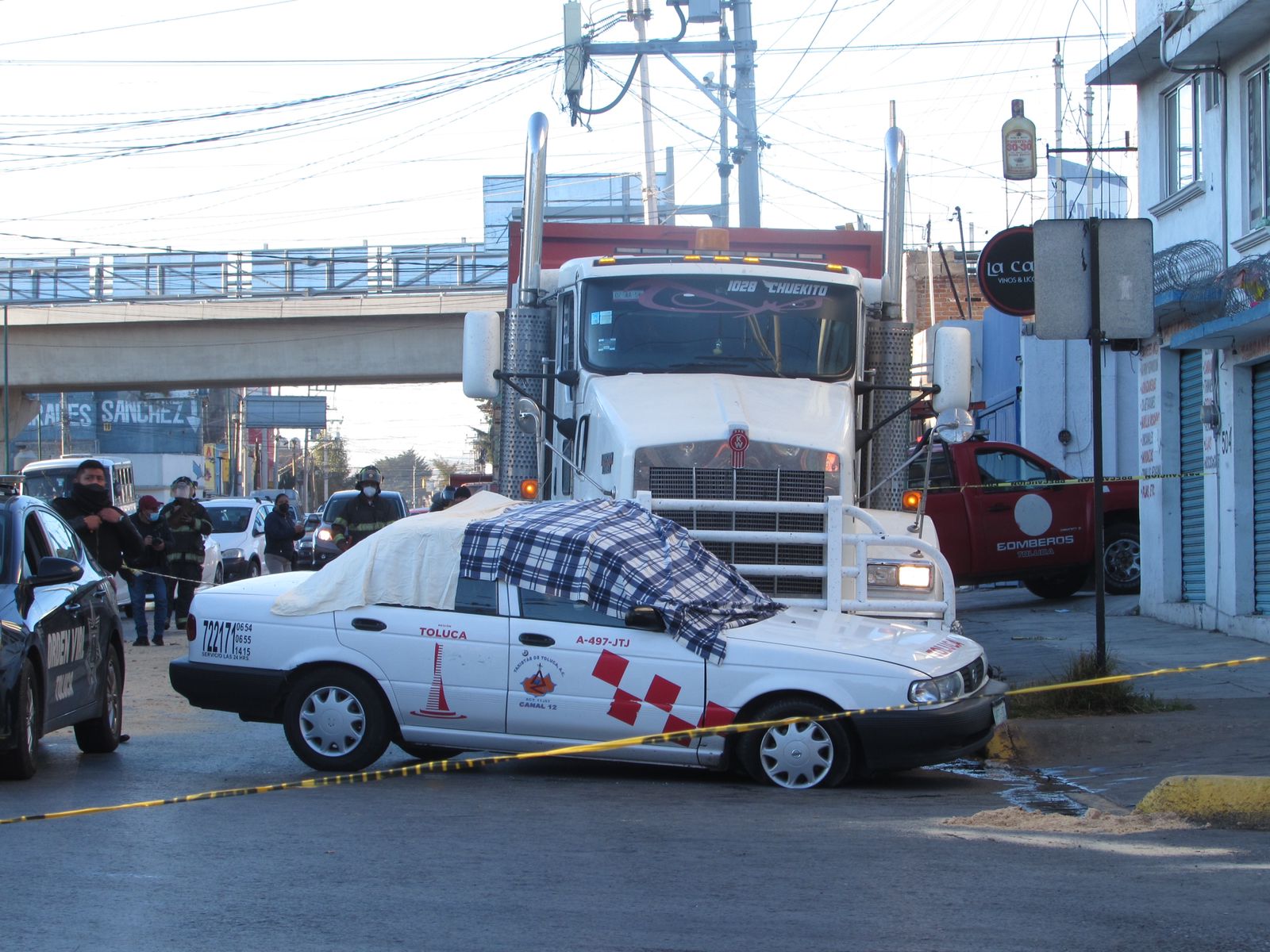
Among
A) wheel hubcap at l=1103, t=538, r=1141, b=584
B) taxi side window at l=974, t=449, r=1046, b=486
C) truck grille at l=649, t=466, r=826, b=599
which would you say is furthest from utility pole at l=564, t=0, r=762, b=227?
truck grille at l=649, t=466, r=826, b=599

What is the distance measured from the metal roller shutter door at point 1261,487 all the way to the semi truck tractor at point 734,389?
4.72 metres

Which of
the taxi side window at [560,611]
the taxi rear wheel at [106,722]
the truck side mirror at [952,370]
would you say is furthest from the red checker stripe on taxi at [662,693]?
the taxi rear wheel at [106,722]

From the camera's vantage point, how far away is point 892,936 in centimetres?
505

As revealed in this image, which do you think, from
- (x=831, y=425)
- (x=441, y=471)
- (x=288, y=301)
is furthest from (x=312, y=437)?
(x=831, y=425)

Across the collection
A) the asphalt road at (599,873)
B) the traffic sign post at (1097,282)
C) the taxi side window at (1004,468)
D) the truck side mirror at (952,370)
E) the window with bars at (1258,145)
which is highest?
the window with bars at (1258,145)

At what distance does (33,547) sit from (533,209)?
15.1ft

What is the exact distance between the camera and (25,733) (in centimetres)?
814

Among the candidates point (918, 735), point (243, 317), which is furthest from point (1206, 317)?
point (243, 317)

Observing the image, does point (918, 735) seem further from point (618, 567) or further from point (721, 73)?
point (721, 73)

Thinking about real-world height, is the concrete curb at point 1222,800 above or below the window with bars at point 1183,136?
below

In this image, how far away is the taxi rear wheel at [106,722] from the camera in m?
9.61

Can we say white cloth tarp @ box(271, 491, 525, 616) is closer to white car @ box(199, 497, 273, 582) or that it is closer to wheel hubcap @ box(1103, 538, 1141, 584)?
wheel hubcap @ box(1103, 538, 1141, 584)

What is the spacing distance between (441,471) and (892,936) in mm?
165277

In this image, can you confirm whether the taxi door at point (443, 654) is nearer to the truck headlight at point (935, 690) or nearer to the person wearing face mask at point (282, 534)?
the truck headlight at point (935, 690)
